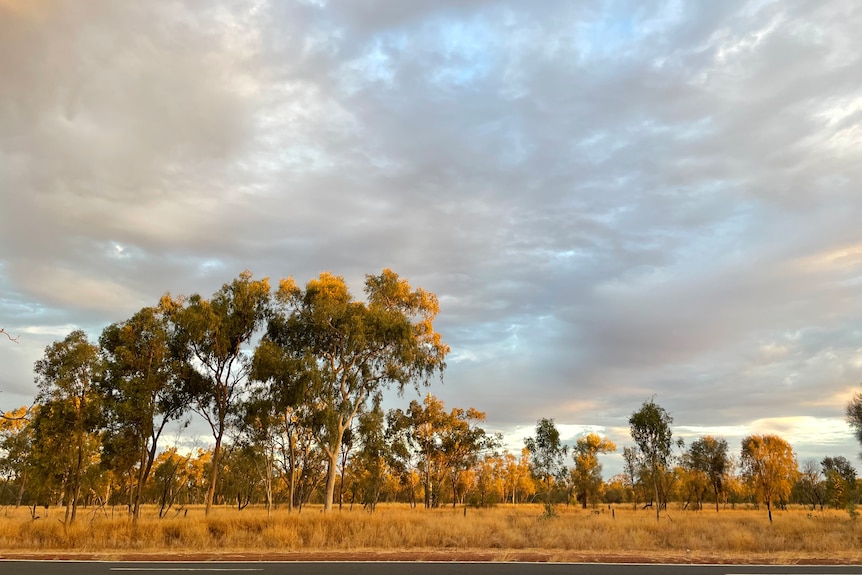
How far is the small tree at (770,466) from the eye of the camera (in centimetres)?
5641

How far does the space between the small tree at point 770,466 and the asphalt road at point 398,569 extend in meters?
47.4

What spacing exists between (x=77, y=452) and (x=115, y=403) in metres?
5.14

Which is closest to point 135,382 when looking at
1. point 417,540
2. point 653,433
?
point 417,540

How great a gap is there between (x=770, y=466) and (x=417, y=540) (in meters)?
51.0

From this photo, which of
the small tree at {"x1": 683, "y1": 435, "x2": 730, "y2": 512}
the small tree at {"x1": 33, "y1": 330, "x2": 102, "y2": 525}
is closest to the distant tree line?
the small tree at {"x1": 33, "y1": 330, "x2": 102, "y2": 525}

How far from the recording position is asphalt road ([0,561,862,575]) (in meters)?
14.2

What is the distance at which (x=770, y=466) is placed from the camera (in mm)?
56594

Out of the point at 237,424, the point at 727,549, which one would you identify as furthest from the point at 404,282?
the point at 727,549

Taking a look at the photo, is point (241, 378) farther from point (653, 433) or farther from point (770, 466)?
point (770, 466)

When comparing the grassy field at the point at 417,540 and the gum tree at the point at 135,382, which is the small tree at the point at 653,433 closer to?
the grassy field at the point at 417,540

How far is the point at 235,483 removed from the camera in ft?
224

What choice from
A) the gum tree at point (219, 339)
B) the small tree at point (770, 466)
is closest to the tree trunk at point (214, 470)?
the gum tree at point (219, 339)

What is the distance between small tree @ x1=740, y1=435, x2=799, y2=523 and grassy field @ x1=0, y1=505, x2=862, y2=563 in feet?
117

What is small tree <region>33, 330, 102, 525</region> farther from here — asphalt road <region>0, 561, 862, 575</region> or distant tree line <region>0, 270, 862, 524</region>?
asphalt road <region>0, 561, 862, 575</region>
